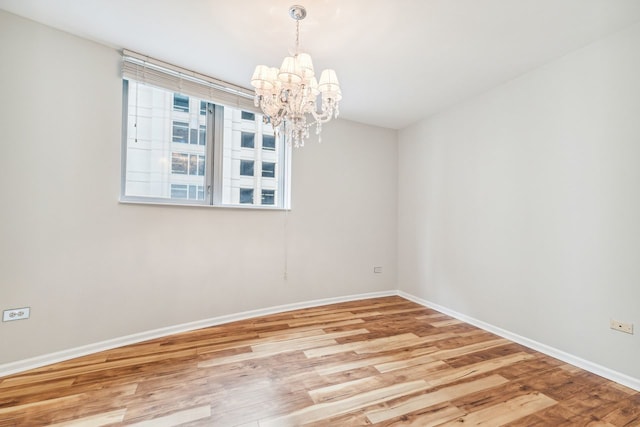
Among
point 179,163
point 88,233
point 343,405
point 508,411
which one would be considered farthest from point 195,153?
point 508,411

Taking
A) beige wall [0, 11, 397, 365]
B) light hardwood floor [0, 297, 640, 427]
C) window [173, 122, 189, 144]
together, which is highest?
window [173, 122, 189, 144]

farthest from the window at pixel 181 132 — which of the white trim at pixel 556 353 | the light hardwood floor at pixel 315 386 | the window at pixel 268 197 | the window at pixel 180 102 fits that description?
the white trim at pixel 556 353

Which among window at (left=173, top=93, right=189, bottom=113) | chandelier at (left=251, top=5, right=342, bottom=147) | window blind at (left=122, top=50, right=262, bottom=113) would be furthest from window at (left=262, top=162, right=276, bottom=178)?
chandelier at (left=251, top=5, right=342, bottom=147)

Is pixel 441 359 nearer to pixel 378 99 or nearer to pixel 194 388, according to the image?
pixel 194 388

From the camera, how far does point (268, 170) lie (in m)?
3.37

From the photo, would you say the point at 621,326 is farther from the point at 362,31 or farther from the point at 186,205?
the point at 186,205

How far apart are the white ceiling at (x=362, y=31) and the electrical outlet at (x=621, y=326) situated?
6.97ft

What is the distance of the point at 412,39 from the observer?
6.92 ft

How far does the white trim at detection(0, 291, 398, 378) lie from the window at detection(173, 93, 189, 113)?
7.13 ft

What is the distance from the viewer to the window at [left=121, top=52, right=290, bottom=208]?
248 centimetres

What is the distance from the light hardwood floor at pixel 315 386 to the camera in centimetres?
154

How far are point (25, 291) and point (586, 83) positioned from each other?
15.0 ft

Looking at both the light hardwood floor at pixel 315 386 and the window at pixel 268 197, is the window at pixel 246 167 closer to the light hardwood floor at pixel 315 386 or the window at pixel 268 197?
the window at pixel 268 197

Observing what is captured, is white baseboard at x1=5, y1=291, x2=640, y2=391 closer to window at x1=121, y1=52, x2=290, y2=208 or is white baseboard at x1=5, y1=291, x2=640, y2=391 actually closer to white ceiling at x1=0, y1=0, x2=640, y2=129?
window at x1=121, y1=52, x2=290, y2=208
